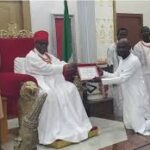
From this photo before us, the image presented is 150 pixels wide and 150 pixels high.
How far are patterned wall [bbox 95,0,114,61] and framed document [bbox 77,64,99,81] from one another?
188 cm

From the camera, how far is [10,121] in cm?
499

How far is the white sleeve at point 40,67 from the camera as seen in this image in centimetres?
427

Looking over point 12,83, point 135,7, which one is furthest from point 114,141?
point 135,7

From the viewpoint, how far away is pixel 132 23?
760cm

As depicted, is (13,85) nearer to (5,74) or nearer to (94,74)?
(5,74)

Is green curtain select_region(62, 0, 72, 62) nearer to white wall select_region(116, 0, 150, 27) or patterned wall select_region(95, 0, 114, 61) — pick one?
patterned wall select_region(95, 0, 114, 61)

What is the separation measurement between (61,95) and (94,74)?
0.59m

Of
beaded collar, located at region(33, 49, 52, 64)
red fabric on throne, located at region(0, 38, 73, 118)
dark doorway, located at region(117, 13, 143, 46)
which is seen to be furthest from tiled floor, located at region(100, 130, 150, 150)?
dark doorway, located at region(117, 13, 143, 46)

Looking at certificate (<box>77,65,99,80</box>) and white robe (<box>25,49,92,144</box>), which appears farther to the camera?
certificate (<box>77,65,99,80</box>)

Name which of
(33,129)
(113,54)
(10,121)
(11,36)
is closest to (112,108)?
(113,54)

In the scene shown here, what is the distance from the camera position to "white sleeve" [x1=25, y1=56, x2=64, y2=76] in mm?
4270

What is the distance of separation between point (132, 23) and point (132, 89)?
350cm

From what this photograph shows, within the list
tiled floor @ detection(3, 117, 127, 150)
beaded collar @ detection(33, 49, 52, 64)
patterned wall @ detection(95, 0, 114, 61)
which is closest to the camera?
tiled floor @ detection(3, 117, 127, 150)

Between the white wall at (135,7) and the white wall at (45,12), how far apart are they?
1434mm
